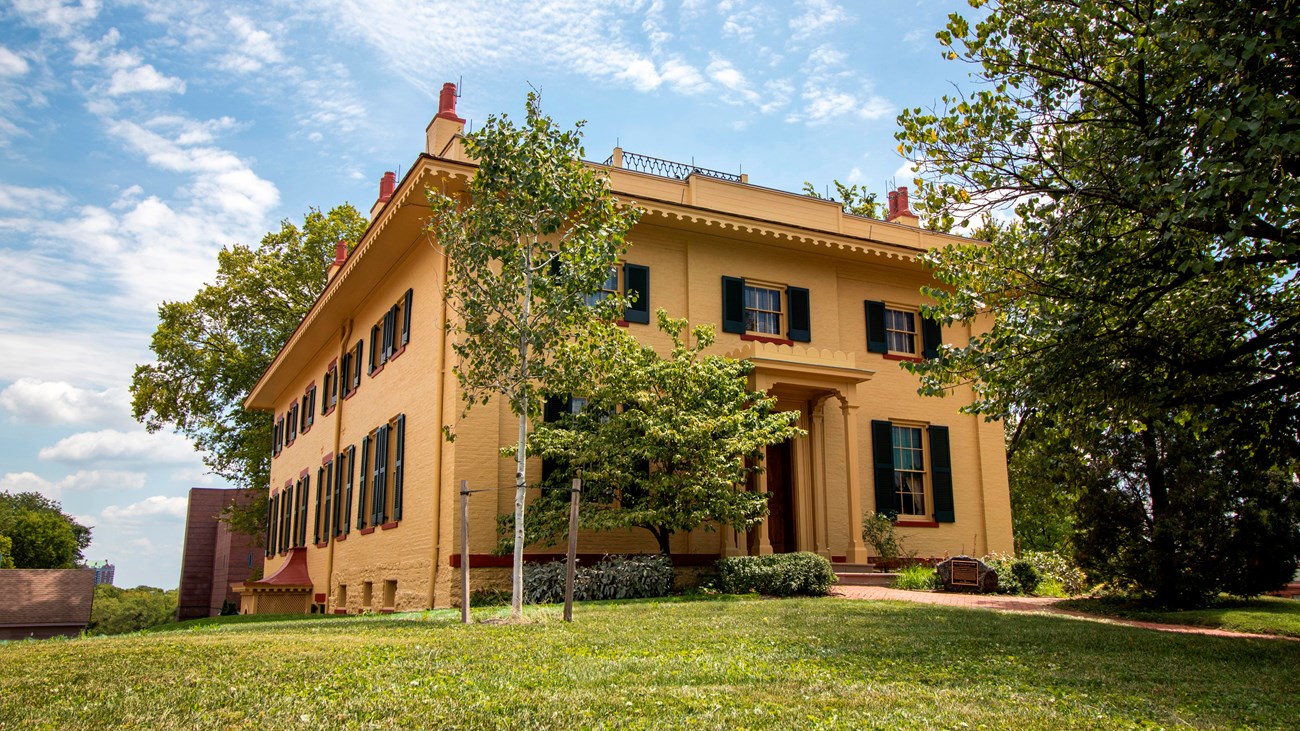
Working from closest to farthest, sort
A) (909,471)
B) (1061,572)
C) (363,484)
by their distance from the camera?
(1061,572)
(909,471)
(363,484)

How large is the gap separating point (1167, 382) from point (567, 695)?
760 cm

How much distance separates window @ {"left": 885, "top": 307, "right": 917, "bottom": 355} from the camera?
2191cm

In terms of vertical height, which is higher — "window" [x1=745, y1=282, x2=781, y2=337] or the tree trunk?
"window" [x1=745, y1=282, x2=781, y2=337]

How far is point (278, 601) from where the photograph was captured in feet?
81.3

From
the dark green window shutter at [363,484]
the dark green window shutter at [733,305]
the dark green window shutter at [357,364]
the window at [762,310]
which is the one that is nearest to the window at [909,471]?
the window at [762,310]

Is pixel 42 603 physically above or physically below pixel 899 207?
below

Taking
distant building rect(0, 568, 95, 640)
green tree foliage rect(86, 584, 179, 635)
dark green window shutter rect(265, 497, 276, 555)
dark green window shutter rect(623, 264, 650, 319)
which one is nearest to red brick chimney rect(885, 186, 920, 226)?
dark green window shutter rect(623, 264, 650, 319)

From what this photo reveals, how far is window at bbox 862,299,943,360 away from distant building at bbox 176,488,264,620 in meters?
29.6

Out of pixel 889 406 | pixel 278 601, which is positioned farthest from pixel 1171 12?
pixel 278 601

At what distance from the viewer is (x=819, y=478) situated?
63.3 feet

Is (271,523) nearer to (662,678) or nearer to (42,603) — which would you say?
(42,603)

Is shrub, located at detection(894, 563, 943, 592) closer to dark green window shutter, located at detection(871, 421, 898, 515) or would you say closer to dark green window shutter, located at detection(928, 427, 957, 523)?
dark green window shutter, located at detection(871, 421, 898, 515)

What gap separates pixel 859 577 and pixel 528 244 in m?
9.31

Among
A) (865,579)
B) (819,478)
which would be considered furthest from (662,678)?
(819,478)
